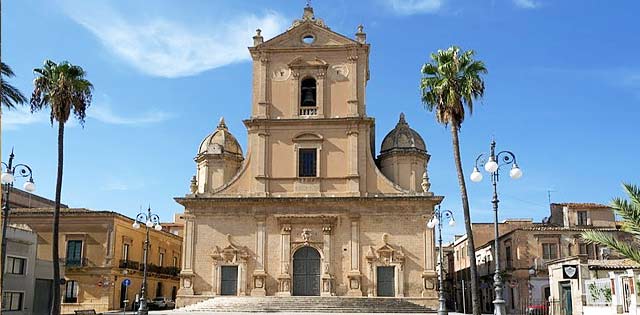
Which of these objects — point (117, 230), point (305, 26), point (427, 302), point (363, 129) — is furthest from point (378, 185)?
point (117, 230)

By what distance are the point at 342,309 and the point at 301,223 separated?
6358 millimetres

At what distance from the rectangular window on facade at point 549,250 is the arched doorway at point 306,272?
16.3 m

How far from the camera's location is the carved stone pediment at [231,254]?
39.9m

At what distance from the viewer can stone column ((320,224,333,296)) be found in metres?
38.9

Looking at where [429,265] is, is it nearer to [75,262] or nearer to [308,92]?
[308,92]

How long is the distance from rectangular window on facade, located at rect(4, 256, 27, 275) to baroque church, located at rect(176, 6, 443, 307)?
9.31 meters

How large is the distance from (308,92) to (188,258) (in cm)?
1308

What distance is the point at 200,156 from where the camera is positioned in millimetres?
44344

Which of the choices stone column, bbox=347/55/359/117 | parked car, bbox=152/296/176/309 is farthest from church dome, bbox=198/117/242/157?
parked car, bbox=152/296/176/309

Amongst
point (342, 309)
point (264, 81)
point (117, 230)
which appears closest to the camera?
point (342, 309)

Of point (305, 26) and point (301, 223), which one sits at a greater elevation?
point (305, 26)

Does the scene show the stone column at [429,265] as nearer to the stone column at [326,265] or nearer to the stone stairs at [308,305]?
the stone stairs at [308,305]

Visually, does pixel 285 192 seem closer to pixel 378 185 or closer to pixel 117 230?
pixel 378 185

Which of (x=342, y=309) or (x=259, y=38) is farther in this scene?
(x=259, y=38)
